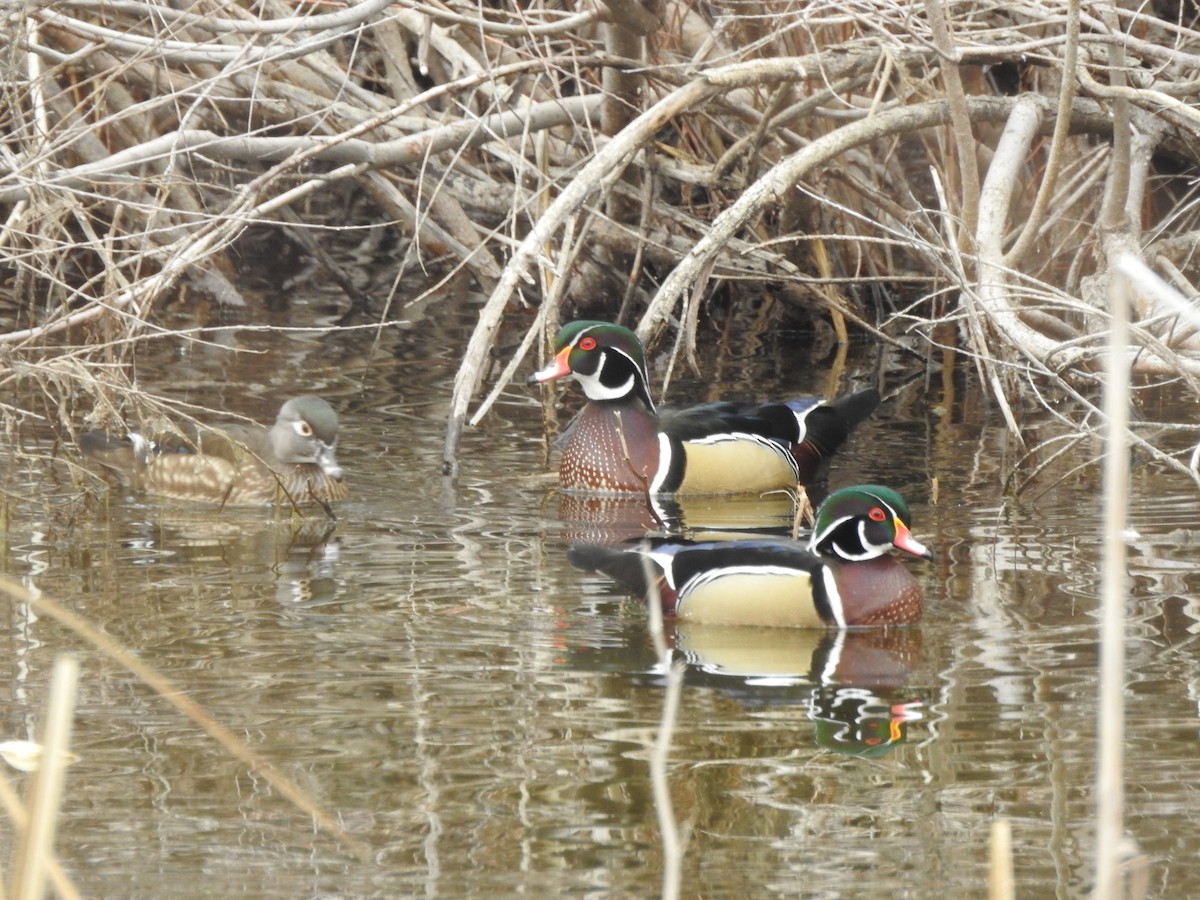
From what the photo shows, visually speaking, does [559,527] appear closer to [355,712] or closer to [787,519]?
[787,519]

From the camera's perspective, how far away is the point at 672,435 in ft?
26.4

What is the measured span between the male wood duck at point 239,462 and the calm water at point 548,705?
0.17 meters

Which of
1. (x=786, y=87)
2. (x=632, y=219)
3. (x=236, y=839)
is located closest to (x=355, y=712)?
(x=236, y=839)

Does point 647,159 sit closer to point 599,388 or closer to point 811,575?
point 599,388

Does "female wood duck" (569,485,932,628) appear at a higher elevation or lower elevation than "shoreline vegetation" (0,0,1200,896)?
lower

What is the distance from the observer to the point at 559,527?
7.01 metres

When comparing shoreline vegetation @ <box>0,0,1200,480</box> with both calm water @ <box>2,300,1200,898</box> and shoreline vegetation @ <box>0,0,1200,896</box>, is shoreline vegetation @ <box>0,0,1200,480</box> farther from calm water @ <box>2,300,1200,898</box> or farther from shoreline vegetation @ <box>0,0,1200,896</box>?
calm water @ <box>2,300,1200,898</box>

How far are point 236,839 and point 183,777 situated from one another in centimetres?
43

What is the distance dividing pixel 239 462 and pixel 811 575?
272cm

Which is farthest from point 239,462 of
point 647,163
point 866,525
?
point 647,163

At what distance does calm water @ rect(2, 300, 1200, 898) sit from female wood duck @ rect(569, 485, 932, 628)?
135mm

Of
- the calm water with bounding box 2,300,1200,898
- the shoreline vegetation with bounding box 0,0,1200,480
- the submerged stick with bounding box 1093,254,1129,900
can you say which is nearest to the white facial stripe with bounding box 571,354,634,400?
the shoreline vegetation with bounding box 0,0,1200,480

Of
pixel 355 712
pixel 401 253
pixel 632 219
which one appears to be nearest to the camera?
pixel 355 712

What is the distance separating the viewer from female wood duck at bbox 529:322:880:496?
7.89 metres
